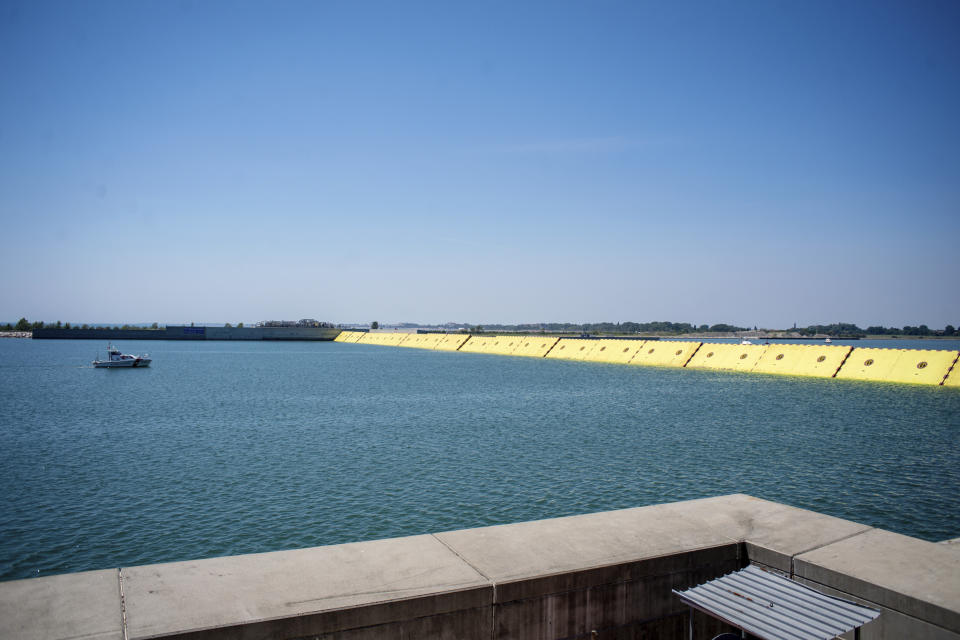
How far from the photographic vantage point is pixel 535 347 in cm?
8562

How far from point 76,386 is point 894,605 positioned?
168ft

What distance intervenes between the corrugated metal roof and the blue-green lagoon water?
764cm

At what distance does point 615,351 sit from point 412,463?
5466cm

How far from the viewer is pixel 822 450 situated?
20.4 meters

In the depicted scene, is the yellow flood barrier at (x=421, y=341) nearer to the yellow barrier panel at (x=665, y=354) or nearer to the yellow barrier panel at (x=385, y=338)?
the yellow barrier panel at (x=385, y=338)

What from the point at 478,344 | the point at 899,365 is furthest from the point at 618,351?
the point at 478,344

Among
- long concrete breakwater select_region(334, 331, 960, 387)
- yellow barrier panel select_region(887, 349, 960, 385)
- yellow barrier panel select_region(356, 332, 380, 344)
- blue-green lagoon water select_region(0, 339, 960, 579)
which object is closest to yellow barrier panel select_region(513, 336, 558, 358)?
long concrete breakwater select_region(334, 331, 960, 387)

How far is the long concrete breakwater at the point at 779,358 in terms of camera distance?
43203 millimetres

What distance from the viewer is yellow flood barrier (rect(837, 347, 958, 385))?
42.1 meters

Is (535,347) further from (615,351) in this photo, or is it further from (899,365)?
(899,365)

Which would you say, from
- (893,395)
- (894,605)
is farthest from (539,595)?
(893,395)

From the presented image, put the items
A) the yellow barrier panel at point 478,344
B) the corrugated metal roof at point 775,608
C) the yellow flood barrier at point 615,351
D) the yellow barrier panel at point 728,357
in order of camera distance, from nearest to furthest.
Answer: the corrugated metal roof at point 775,608 < the yellow barrier panel at point 728,357 < the yellow flood barrier at point 615,351 < the yellow barrier panel at point 478,344

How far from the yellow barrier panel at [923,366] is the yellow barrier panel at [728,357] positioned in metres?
11.2

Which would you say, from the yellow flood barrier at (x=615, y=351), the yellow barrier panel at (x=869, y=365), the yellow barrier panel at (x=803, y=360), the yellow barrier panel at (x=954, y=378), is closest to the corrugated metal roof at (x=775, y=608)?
the yellow barrier panel at (x=954, y=378)
